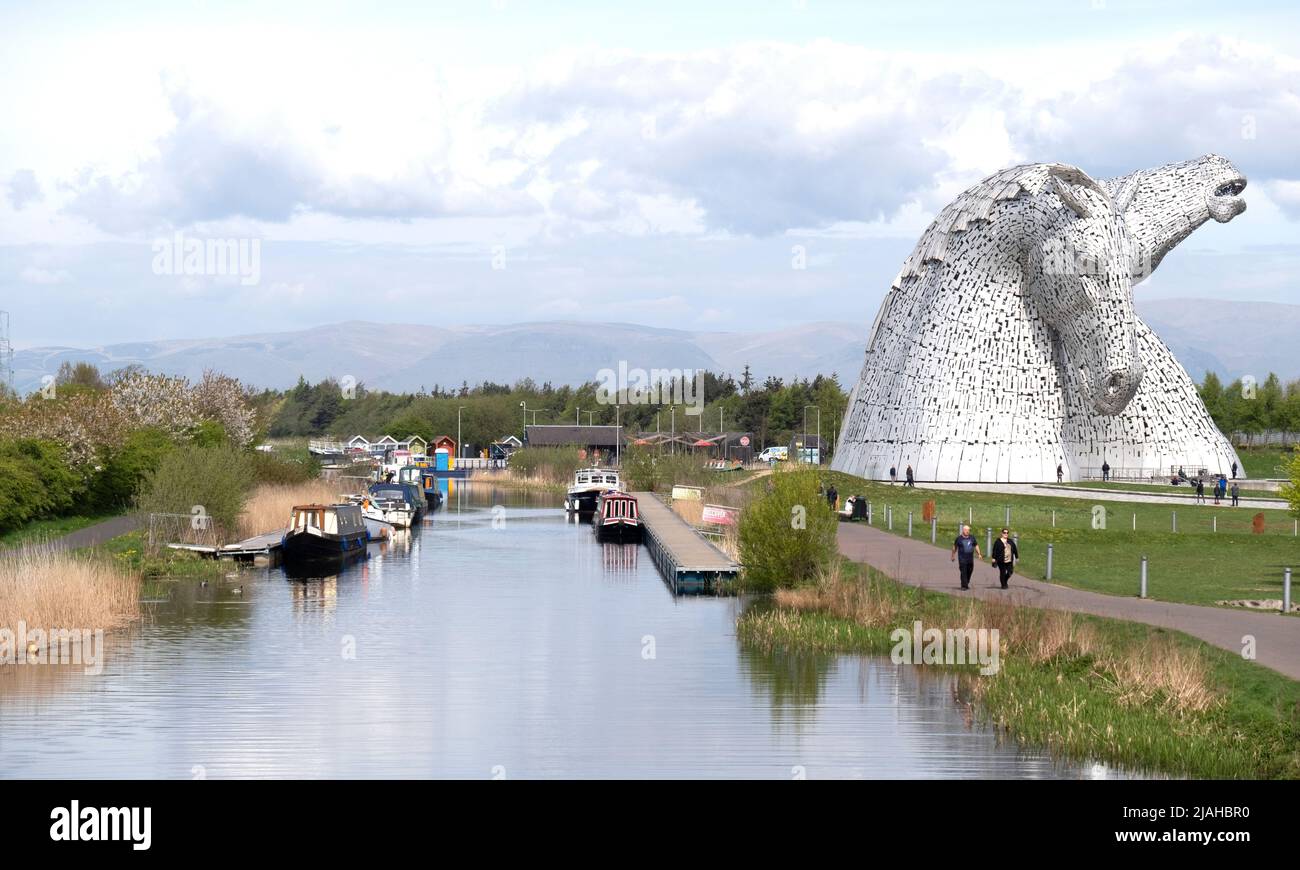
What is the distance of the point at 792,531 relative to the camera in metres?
35.3

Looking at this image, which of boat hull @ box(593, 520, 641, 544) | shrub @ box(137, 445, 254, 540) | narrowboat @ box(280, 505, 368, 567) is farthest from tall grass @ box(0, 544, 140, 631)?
boat hull @ box(593, 520, 641, 544)

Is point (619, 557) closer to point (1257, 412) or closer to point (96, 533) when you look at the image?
point (96, 533)

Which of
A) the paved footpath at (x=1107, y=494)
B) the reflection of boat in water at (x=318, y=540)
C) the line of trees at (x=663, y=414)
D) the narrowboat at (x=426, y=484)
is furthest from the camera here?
the line of trees at (x=663, y=414)

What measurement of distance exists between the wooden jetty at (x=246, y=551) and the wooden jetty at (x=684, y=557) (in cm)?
1269

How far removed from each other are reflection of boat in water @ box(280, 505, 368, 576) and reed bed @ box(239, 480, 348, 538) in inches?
149

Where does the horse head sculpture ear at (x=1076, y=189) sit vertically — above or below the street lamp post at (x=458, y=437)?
above

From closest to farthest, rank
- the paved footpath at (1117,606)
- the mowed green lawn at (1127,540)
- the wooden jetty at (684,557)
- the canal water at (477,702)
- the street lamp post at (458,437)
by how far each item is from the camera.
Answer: the canal water at (477,702)
the paved footpath at (1117,606)
the mowed green lawn at (1127,540)
the wooden jetty at (684,557)
the street lamp post at (458,437)

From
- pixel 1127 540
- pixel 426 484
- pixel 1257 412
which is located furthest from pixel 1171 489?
pixel 1257 412

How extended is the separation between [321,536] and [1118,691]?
32662mm

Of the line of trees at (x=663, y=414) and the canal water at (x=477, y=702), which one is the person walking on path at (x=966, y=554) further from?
the line of trees at (x=663, y=414)

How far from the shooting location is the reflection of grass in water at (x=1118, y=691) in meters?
18.5

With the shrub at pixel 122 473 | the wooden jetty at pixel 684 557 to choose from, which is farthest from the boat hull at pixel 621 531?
the shrub at pixel 122 473
